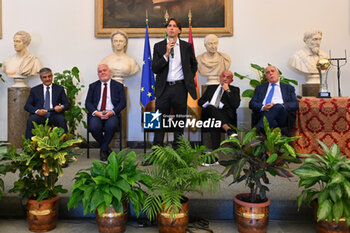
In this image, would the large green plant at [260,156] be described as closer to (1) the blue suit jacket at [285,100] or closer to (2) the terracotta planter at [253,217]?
(2) the terracotta planter at [253,217]

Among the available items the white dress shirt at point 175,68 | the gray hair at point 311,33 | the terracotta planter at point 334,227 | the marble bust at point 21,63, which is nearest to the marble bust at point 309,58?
the gray hair at point 311,33

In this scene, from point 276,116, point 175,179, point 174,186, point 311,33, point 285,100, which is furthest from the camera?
point 311,33

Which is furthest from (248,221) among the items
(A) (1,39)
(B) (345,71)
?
(A) (1,39)

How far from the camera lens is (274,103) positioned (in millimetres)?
3932

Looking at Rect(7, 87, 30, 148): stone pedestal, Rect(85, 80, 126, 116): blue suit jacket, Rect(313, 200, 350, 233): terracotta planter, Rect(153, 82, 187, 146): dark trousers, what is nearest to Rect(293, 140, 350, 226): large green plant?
Rect(313, 200, 350, 233): terracotta planter

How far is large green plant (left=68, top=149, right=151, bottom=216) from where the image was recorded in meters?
2.15

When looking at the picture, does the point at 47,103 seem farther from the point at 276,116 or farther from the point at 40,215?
the point at 276,116

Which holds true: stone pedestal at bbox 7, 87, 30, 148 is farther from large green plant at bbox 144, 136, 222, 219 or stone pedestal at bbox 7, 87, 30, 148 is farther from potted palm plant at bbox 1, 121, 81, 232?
large green plant at bbox 144, 136, 222, 219

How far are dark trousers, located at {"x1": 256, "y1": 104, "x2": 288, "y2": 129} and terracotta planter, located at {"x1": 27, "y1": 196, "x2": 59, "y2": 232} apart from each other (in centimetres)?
254

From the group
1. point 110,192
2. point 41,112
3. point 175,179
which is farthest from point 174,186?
point 41,112

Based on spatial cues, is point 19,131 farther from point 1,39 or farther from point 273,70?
point 273,70

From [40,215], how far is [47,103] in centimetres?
232

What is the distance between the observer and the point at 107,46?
5.62 m

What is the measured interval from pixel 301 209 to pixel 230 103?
1.87 m
